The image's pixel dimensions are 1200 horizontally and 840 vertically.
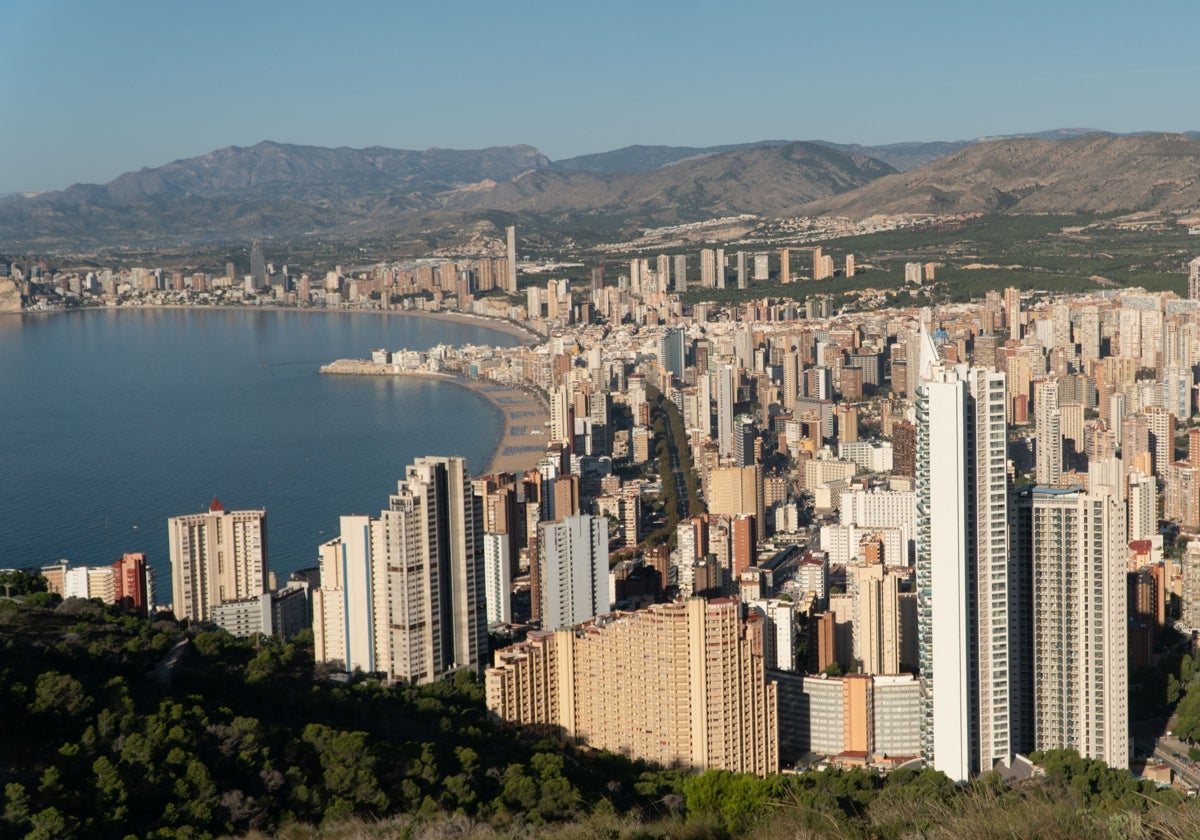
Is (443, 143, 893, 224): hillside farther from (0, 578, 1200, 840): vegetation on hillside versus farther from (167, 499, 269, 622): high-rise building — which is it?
(0, 578, 1200, 840): vegetation on hillside

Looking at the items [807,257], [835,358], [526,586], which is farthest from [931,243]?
[526,586]

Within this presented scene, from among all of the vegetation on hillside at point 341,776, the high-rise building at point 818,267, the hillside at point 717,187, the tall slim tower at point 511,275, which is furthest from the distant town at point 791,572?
the hillside at point 717,187

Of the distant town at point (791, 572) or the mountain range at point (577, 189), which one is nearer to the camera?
the distant town at point (791, 572)

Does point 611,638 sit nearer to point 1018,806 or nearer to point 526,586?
point 526,586

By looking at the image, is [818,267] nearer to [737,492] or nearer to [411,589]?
[737,492]

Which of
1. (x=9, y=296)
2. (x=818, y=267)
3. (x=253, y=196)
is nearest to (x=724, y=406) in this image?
(x=818, y=267)

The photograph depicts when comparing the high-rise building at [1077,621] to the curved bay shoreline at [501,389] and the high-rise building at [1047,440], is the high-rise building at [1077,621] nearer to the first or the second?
the high-rise building at [1047,440]
